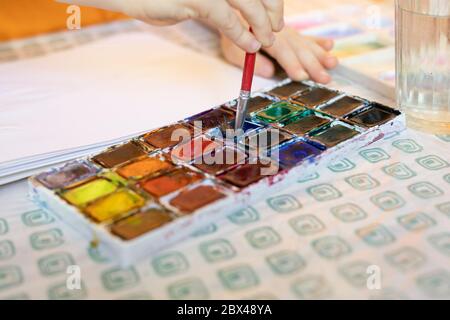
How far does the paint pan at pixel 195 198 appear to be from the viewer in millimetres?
598

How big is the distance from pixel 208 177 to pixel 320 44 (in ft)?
1.34

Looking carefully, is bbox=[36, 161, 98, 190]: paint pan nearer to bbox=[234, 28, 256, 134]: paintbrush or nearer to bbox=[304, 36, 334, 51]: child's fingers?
bbox=[234, 28, 256, 134]: paintbrush

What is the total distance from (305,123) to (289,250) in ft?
0.68

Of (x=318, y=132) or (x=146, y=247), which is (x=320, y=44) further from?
(x=146, y=247)

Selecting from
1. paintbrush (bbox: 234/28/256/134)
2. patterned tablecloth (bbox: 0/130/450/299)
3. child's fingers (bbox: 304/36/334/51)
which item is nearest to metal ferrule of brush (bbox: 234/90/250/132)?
paintbrush (bbox: 234/28/256/134)

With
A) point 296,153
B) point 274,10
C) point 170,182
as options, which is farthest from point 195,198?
point 274,10

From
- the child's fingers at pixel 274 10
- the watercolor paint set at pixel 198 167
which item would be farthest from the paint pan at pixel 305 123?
the child's fingers at pixel 274 10

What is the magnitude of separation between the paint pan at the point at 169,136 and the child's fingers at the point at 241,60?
223 millimetres

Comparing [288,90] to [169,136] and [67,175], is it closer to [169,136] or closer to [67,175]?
[169,136]

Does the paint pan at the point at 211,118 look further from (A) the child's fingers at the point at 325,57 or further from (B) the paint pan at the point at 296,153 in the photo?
(A) the child's fingers at the point at 325,57

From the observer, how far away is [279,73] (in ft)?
3.07

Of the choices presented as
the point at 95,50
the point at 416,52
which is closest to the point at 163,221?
the point at 416,52

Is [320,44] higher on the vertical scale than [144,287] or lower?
higher
